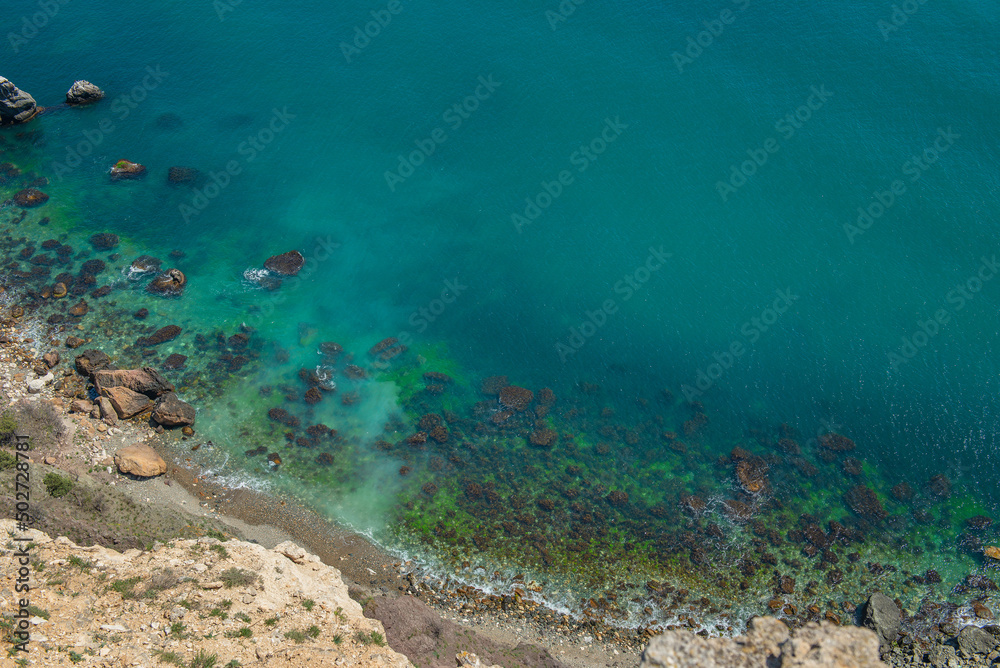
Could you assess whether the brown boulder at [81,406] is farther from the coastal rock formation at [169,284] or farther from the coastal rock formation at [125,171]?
the coastal rock formation at [125,171]

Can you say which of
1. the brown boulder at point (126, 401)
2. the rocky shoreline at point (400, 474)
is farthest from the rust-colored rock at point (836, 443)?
the brown boulder at point (126, 401)

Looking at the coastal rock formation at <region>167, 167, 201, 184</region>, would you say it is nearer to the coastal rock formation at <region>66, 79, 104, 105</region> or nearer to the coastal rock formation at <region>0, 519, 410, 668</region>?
the coastal rock formation at <region>66, 79, 104, 105</region>

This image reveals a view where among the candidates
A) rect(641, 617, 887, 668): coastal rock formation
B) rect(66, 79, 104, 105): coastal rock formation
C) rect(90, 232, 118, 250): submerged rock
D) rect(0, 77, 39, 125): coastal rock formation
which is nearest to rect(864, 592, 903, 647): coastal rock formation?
rect(641, 617, 887, 668): coastal rock formation

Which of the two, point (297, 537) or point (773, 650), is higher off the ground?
point (773, 650)

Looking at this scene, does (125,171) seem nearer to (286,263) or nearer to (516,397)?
(286,263)

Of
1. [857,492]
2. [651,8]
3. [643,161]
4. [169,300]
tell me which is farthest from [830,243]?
[169,300]

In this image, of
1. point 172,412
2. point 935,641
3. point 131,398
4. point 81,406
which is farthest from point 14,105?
point 935,641
